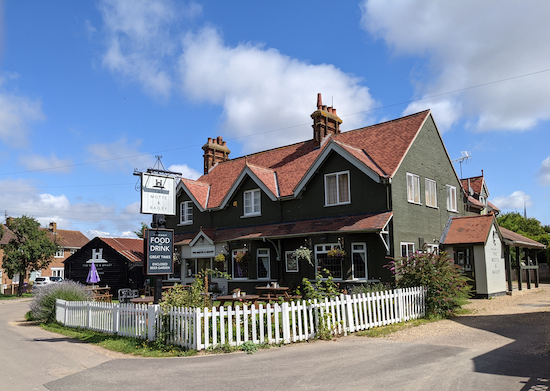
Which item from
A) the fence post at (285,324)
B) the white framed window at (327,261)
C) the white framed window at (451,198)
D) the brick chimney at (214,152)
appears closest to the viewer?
the fence post at (285,324)

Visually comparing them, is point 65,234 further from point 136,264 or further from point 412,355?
point 412,355

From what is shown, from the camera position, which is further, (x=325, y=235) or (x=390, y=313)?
(x=325, y=235)

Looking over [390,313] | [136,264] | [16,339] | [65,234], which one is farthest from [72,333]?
[65,234]

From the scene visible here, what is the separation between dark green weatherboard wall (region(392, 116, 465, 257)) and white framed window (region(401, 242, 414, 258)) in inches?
8.2

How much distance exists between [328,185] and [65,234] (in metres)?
55.2

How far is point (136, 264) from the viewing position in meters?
31.8

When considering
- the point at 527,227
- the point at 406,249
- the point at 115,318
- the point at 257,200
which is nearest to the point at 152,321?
the point at 115,318

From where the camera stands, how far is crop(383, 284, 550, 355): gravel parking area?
10.8 metres

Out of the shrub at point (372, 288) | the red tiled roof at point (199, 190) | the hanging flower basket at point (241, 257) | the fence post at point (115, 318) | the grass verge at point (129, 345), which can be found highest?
the red tiled roof at point (199, 190)

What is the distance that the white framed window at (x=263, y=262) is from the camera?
77.7 ft

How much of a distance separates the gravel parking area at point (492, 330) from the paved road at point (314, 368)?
0.11 meters

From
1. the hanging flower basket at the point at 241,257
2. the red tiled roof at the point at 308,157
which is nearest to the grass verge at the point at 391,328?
the red tiled roof at the point at 308,157

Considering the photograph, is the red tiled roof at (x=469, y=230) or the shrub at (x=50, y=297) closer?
the shrub at (x=50, y=297)

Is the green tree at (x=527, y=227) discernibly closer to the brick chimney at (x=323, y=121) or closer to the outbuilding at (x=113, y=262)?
the brick chimney at (x=323, y=121)
